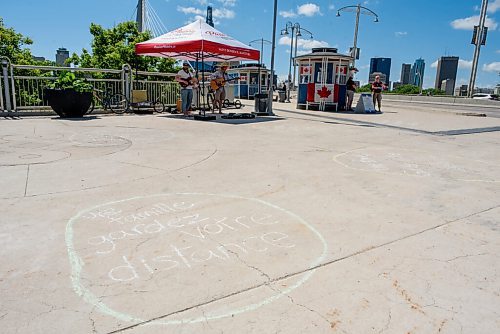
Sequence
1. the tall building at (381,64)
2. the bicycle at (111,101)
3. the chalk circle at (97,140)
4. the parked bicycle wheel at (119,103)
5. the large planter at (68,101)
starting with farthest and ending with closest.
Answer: the tall building at (381,64) < the parked bicycle wheel at (119,103) < the bicycle at (111,101) < the large planter at (68,101) < the chalk circle at (97,140)

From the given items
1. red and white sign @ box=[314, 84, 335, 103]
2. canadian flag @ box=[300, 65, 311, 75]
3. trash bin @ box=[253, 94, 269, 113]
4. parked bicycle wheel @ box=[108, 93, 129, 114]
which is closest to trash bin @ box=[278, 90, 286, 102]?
canadian flag @ box=[300, 65, 311, 75]

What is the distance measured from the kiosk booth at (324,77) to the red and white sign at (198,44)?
5.97 meters

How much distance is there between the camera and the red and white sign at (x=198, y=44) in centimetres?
1198

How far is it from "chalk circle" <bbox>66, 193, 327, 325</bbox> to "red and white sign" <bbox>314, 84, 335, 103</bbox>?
16142 mm

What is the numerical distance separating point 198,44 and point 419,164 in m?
8.01

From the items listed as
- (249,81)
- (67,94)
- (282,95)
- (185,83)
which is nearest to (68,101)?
(67,94)

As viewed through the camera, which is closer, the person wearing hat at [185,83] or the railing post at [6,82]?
the railing post at [6,82]

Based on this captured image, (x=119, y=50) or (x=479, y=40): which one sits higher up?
(x=479, y=40)

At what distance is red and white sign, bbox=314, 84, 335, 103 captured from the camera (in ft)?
63.3

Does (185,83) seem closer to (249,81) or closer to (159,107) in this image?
(159,107)

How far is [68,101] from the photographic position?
1195cm

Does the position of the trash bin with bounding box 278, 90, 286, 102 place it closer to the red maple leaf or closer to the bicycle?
the red maple leaf

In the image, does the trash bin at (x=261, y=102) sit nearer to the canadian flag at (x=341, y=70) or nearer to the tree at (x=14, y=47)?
the canadian flag at (x=341, y=70)

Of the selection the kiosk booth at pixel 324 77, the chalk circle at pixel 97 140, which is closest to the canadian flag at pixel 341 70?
the kiosk booth at pixel 324 77
